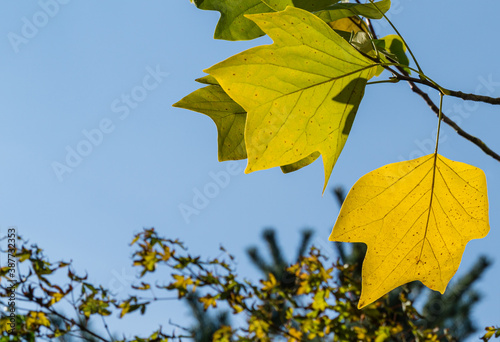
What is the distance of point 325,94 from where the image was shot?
0.55 m

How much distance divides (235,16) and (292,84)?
6.5 inches

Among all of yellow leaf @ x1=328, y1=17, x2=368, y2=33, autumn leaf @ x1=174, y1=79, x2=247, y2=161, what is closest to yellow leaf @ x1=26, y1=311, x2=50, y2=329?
autumn leaf @ x1=174, y1=79, x2=247, y2=161

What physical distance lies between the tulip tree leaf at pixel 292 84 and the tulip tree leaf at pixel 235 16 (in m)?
0.12

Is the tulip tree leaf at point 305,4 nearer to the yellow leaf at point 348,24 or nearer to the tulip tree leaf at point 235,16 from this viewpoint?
the tulip tree leaf at point 235,16

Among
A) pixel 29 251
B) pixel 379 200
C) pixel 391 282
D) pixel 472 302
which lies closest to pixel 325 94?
pixel 379 200

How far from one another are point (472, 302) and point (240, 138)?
782 centimetres

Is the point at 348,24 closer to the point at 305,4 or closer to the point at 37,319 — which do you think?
the point at 305,4

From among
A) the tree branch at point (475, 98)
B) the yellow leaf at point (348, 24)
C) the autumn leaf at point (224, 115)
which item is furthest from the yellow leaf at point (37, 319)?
the tree branch at point (475, 98)

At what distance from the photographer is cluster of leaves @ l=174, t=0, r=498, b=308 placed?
0.52 metres

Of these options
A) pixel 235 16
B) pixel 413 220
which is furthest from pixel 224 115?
pixel 413 220

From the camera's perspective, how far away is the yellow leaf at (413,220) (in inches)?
23.4

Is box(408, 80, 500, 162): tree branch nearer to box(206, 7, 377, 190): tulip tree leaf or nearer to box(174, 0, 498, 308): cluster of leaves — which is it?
box(174, 0, 498, 308): cluster of leaves

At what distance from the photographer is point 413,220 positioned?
596mm

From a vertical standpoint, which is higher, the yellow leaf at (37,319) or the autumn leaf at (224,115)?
the yellow leaf at (37,319)
